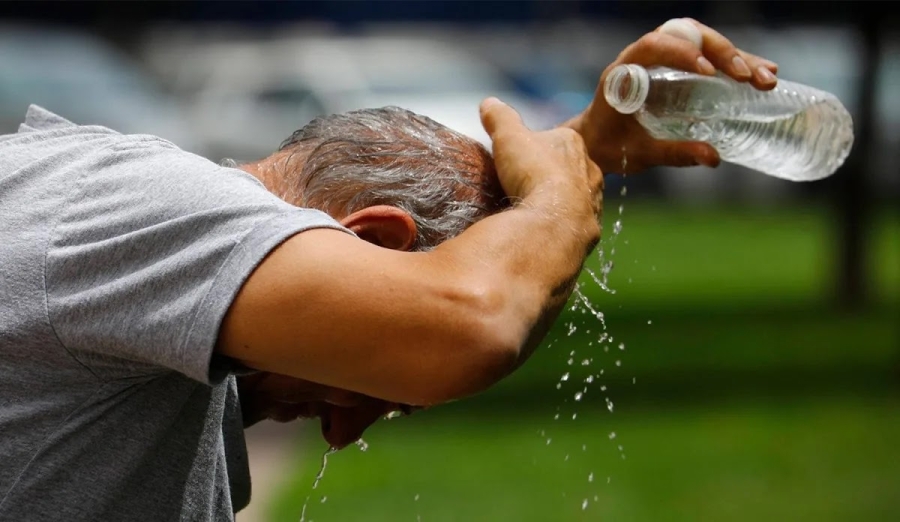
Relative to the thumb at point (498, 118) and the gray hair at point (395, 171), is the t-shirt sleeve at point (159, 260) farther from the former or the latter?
the thumb at point (498, 118)

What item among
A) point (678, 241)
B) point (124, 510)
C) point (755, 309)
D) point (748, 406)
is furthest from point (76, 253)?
point (678, 241)

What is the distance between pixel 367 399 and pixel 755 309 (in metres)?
10.0

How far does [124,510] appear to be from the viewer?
2025mm

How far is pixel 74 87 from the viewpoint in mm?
12938

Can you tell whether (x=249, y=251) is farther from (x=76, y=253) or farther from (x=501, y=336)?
(x=501, y=336)

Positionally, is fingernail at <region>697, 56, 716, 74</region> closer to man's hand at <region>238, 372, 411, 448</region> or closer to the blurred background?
the blurred background

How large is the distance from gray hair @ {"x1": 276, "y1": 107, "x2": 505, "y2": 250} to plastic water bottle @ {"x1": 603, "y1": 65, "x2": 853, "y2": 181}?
0.44 metres

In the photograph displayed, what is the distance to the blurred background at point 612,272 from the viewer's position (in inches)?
261

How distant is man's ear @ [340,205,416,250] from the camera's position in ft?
6.95

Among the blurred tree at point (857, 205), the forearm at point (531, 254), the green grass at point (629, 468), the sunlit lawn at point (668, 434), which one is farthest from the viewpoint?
the blurred tree at point (857, 205)

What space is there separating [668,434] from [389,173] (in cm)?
576

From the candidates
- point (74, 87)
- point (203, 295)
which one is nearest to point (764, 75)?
point (203, 295)

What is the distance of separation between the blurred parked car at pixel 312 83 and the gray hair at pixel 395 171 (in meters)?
13.4

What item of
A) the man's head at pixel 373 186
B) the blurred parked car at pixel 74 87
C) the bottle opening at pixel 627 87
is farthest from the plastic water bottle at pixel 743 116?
the blurred parked car at pixel 74 87
